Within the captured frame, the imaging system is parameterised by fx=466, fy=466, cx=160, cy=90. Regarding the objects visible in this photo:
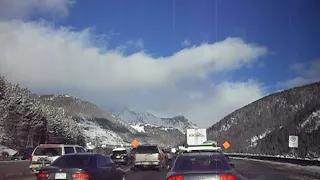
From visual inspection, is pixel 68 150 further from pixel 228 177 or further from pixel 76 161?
pixel 228 177

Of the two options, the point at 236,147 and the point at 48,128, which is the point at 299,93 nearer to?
the point at 236,147

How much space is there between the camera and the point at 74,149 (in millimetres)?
25281

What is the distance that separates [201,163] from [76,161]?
4.86 metres

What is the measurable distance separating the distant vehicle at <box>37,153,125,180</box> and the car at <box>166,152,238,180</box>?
11.8ft

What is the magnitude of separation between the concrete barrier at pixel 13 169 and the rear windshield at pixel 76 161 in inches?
324

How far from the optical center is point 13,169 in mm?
23891

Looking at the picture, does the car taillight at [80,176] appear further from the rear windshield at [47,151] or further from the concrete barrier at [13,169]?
the rear windshield at [47,151]

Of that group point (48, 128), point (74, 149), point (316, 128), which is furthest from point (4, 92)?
point (316, 128)

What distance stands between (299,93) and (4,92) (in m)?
123

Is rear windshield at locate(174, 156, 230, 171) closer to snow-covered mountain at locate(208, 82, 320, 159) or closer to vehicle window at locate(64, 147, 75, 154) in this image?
vehicle window at locate(64, 147, 75, 154)

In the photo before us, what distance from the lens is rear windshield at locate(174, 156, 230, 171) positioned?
37.6 ft

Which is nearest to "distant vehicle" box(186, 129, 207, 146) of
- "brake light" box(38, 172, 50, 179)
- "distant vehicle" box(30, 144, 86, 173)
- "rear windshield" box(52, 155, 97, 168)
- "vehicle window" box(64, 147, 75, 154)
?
"vehicle window" box(64, 147, 75, 154)

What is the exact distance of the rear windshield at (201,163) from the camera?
11.5 metres

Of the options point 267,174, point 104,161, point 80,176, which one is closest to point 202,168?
point 80,176
